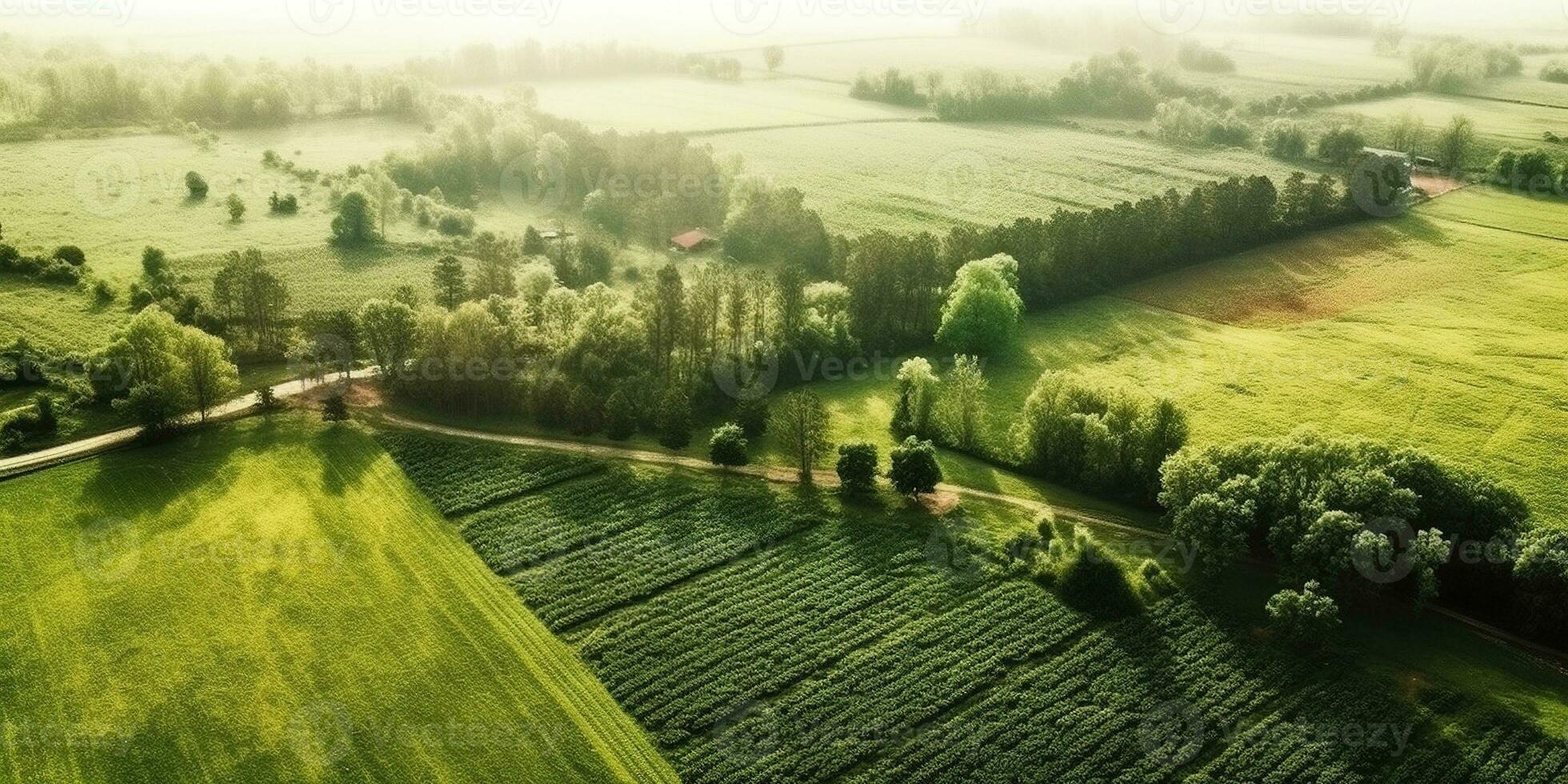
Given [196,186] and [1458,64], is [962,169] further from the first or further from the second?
[1458,64]

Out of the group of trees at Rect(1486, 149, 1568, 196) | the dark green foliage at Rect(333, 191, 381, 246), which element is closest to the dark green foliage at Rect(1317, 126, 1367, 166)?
the group of trees at Rect(1486, 149, 1568, 196)

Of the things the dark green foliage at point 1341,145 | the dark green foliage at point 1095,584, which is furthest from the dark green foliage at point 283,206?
the dark green foliage at point 1341,145

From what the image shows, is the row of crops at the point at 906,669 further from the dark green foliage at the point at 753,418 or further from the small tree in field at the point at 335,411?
the small tree in field at the point at 335,411

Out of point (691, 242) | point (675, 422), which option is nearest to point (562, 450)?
point (675, 422)

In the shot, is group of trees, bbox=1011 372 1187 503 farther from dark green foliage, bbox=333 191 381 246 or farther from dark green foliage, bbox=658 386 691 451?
dark green foliage, bbox=333 191 381 246

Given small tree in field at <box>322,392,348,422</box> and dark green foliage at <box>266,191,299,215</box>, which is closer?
small tree in field at <box>322,392,348,422</box>

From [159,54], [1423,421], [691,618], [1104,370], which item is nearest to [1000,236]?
[1104,370]
